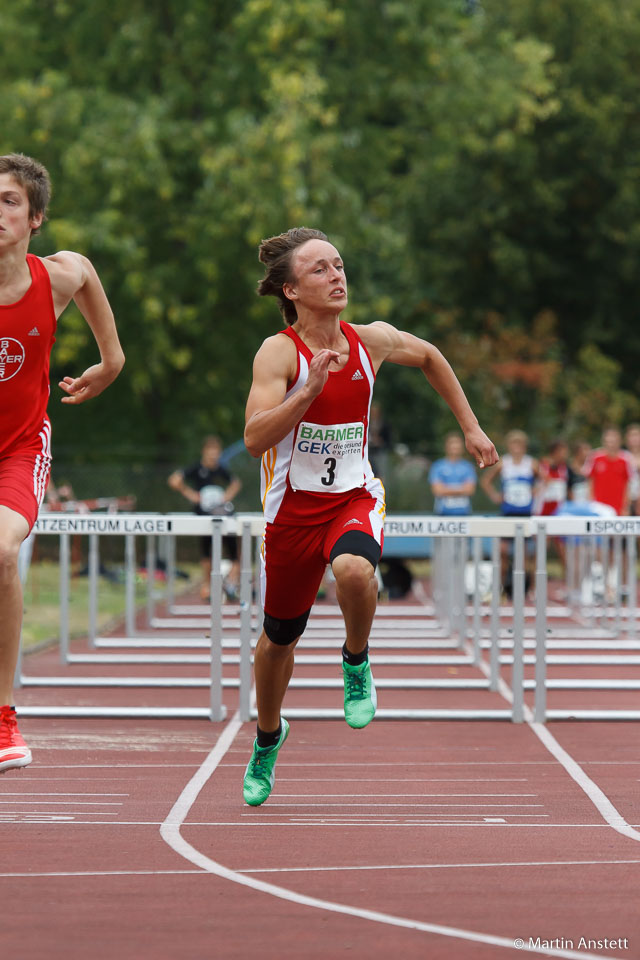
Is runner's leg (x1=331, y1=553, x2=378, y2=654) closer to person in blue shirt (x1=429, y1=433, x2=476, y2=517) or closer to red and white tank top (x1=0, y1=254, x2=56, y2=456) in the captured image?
red and white tank top (x1=0, y1=254, x2=56, y2=456)

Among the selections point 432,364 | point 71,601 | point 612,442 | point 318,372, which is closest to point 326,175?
point 612,442

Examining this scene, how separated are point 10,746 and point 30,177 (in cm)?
210

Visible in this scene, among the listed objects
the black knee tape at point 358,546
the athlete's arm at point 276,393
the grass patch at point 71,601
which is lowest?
the grass patch at point 71,601

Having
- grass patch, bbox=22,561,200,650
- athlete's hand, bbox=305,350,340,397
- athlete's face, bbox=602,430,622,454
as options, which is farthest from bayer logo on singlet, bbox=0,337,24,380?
athlete's face, bbox=602,430,622,454

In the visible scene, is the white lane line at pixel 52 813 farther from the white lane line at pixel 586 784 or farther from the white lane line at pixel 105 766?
the white lane line at pixel 586 784

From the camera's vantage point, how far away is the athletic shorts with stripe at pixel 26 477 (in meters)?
5.73

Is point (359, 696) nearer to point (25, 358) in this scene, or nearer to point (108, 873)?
point (108, 873)

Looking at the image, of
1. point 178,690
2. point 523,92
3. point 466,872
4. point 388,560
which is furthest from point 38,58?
point 466,872

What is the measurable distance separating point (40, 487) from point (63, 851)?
4.45 feet

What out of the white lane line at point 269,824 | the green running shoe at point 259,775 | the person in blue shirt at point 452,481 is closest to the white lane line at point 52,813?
the white lane line at point 269,824

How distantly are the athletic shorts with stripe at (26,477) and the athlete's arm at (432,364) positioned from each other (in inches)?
52.0

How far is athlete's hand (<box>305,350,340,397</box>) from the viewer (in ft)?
17.7

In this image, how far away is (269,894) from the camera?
479 cm

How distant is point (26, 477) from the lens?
5.84 m
